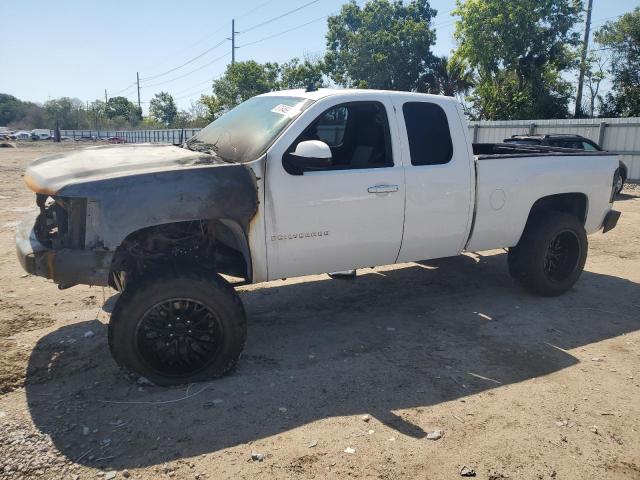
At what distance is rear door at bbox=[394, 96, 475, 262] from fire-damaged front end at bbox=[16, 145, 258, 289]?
152 cm

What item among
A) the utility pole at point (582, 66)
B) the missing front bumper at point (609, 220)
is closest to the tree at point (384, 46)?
the utility pole at point (582, 66)

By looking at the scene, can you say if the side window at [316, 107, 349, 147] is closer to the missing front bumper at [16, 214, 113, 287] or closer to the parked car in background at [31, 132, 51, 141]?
the missing front bumper at [16, 214, 113, 287]

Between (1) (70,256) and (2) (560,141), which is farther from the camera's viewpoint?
(2) (560,141)

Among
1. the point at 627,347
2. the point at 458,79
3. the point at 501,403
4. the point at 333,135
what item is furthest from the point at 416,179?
the point at 458,79

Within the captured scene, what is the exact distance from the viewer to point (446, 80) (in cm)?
3788

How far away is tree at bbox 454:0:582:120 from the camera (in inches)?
1024

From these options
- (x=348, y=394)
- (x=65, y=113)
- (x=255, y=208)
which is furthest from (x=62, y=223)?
(x=65, y=113)

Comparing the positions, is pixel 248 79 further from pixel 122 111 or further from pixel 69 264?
pixel 122 111

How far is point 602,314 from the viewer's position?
5426 mm

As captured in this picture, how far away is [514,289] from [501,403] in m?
2.84

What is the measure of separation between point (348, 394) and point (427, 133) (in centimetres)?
246

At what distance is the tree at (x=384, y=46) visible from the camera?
37406mm

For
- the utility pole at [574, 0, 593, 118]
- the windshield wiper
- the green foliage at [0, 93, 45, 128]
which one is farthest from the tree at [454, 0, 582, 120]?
the green foliage at [0, 93, 45, 128]

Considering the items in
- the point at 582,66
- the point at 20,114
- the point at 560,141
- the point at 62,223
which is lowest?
the point at 62,223
